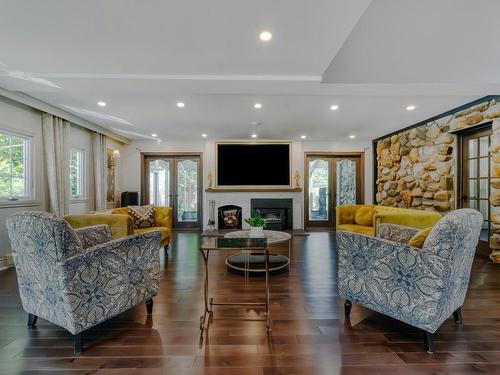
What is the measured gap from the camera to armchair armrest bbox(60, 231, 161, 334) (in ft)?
5.65

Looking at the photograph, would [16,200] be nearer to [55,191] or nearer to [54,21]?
[55,191]

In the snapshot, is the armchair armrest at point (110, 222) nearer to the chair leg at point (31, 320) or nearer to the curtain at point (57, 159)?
the curtain at point (57, 159)

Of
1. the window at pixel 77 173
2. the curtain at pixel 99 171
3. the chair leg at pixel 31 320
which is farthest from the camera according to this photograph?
the curtain at pixel 99 171

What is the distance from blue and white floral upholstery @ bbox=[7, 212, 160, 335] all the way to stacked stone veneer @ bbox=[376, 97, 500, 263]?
4.86 metres

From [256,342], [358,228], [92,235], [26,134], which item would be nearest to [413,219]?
[358,228]

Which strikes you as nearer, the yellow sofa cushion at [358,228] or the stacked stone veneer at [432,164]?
the stacked stone veneer at [432,164]

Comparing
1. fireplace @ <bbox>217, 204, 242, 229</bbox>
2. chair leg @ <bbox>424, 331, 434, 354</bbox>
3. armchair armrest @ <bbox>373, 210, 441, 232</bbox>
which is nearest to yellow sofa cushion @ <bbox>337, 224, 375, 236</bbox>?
armchair armrest @ <bbox>373, 210, 441, 232</bbox>

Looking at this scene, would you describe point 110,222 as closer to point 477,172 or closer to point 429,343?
point 429,343

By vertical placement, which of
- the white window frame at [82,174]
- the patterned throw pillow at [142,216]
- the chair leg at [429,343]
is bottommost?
the chair leg at [429,343]

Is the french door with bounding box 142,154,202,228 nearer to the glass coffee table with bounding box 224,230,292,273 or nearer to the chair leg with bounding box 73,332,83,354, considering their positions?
the glass coffee table with bounding box 224,230,292,273

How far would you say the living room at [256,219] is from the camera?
5.74 ft

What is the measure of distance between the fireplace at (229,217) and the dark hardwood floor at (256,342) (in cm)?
396

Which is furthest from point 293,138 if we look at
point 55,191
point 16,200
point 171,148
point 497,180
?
point 16,200

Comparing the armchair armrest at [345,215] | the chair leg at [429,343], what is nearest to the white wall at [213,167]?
the armchair armrest at [345,215]
